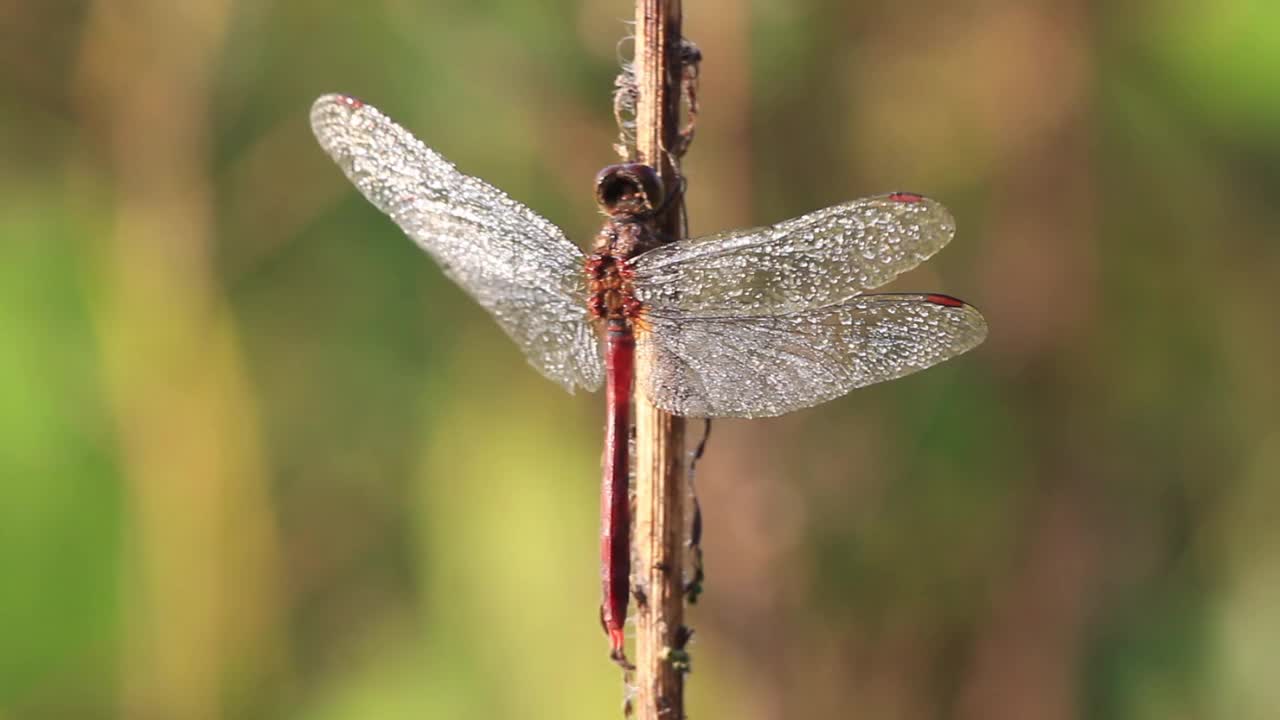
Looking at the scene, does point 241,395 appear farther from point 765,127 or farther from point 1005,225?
point 1005,225

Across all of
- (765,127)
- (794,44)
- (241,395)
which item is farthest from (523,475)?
(794,44)

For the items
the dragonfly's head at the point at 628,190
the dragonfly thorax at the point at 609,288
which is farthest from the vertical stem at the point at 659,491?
the dragonfly thorax at the point at 609,288

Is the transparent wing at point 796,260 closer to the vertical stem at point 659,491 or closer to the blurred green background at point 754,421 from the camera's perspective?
the vertical stem at point 659,491

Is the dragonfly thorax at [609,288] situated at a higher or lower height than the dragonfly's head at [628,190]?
lower

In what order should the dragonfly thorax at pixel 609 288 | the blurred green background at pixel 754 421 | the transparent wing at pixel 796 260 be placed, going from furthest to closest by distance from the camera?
1. the blurred green background at pixel 754 421
2. the dragonfly thorax at pixel 609 288
3. the transparent wing at pixel 796 260

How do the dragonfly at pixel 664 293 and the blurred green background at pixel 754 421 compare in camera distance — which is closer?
the dragonfly at pixel 664 293

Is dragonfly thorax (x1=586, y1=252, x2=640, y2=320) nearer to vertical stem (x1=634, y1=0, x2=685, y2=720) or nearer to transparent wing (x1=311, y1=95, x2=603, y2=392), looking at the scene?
transparent wing (x1=311, y1=95, x2=603, y2=392)

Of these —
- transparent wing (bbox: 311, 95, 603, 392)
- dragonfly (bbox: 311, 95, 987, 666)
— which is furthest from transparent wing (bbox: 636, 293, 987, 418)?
transparent wing (bbox: 311, 95, 603, 392)

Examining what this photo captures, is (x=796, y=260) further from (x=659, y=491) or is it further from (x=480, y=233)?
(x=480, y=233)
